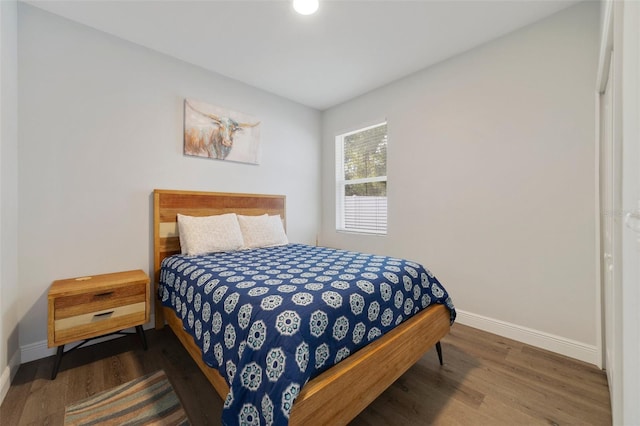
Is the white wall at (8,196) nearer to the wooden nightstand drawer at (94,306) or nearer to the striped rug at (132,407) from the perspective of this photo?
the wooden nightstand drawer at (94,306)

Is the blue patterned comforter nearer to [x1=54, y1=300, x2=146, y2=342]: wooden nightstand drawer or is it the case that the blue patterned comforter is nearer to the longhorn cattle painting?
[x1=54, y1=300, x2=146, y2=342]: wooden nightstand drawer

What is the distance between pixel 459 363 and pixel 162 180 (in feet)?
9.76

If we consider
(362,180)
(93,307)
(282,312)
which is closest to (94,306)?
(93,307)

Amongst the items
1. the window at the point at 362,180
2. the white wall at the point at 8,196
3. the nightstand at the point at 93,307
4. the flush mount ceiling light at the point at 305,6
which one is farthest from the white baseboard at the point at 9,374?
the window at the point at 362,180

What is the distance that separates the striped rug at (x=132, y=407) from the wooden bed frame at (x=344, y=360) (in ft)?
0.78

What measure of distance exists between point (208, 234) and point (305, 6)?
2.04 metres

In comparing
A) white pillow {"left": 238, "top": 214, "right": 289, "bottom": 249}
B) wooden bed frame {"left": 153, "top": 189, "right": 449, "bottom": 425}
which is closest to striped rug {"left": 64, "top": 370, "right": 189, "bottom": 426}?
wooden bed frame {"left": 153, "top": 189, "right": 449, "bottom": 425}

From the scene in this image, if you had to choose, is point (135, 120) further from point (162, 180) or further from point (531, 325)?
point (531, 325)

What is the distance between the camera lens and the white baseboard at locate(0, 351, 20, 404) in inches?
59.4

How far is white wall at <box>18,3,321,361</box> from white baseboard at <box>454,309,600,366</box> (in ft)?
9.75

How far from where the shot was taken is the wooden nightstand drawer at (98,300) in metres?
1.70

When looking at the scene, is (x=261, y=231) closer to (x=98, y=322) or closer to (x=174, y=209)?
(x=174, y=209)

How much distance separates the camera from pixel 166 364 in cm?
185

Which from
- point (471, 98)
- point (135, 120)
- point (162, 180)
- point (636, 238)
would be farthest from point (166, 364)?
point (471, 98)
